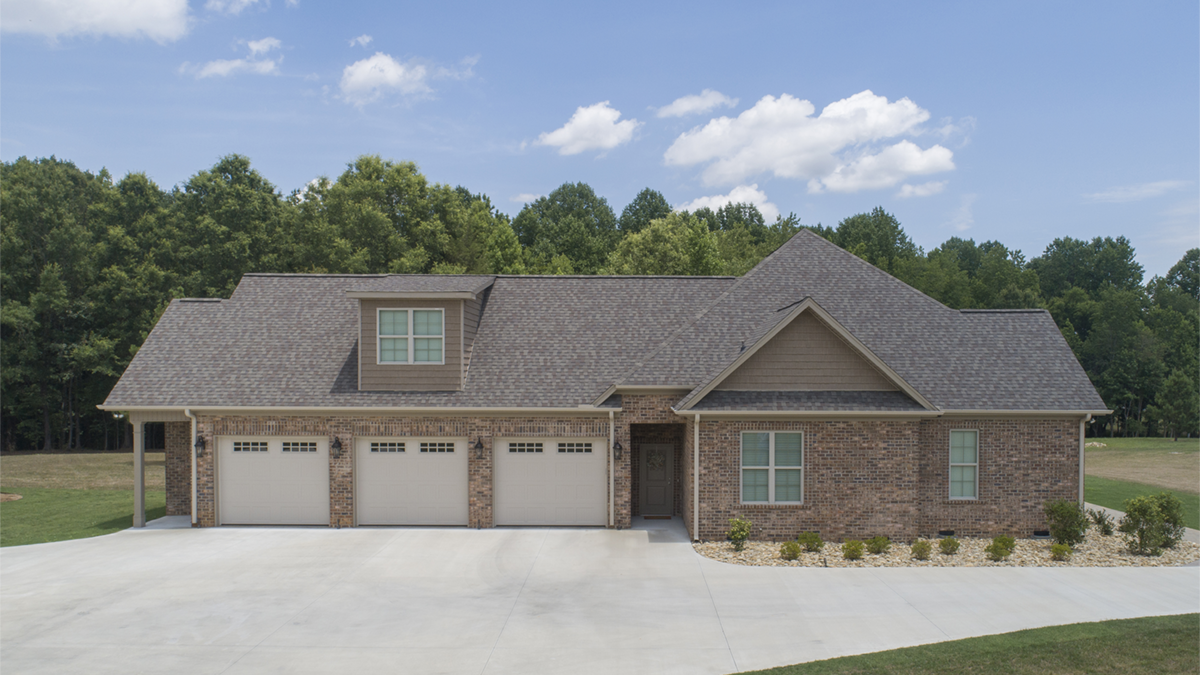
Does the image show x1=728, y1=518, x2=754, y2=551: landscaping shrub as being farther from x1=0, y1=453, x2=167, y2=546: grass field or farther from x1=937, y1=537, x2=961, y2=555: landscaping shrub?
x1=0, y1=453, x2=167, y2=546: grass field

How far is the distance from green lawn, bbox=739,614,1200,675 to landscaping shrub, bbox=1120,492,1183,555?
202 inches

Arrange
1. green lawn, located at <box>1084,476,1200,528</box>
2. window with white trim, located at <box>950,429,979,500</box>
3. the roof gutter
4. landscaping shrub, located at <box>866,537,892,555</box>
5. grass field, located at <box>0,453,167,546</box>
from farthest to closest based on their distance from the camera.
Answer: green lawn, located at <box>1084,476,1200,528</box>
grass field, located at <box>0,453,167,546</box>
the roof gutter
window with white trim, located at <box>950,429,979,500</box>
landscaping shrub, located at <box>866,537,892,555</box>

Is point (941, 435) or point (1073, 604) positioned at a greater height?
point (941, 435)

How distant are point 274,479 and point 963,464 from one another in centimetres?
1572

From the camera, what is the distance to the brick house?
51.6 ft

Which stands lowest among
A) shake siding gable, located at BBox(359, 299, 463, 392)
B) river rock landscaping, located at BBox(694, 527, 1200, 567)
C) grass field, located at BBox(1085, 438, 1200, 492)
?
grass field, located at BBox(1085, 438, 1200, 492)

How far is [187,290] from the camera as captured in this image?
3816cm

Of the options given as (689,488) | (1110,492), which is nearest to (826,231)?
(1110,492)

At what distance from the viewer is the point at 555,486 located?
1706 centimetres

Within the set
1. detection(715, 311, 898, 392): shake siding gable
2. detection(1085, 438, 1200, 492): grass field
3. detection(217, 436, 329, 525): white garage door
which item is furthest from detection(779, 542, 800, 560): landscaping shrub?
detection(1085, 438, 1200, 492): grass field

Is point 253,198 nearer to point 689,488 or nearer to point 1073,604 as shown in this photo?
point 689,488

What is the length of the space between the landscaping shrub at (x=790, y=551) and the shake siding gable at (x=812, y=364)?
3.33 metres

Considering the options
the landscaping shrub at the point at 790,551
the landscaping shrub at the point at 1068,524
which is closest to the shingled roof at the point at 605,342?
the landscaping shrub at the point at 1068,524

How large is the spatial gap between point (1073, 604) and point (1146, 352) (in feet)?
188
